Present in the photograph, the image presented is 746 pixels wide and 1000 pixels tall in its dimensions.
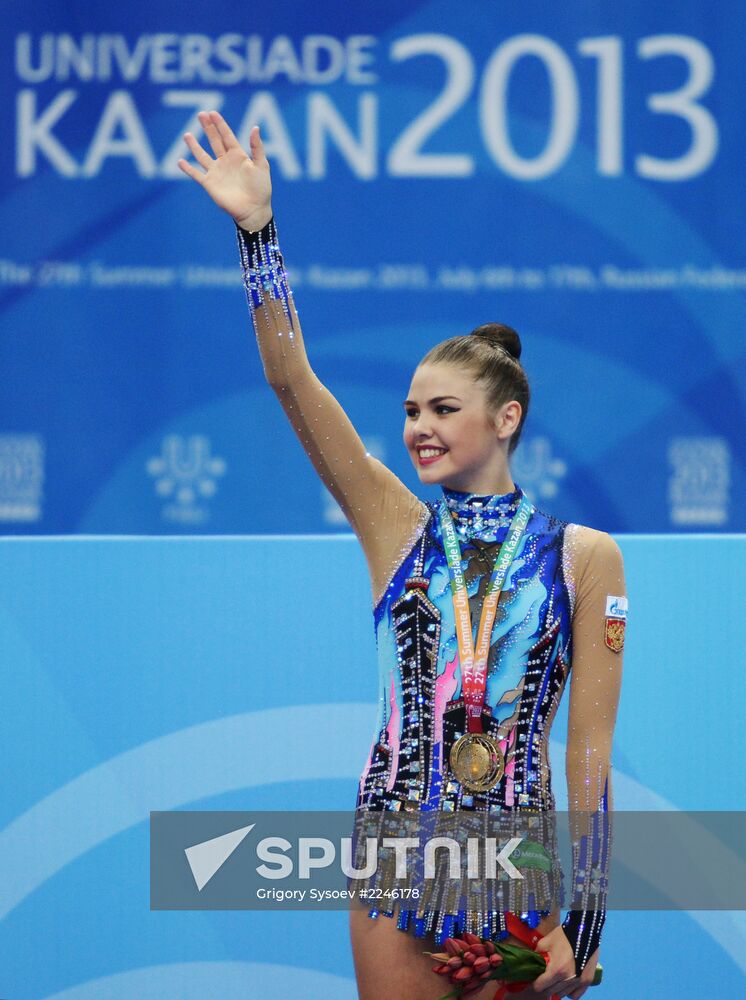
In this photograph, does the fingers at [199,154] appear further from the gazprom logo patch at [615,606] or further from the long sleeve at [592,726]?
the gazprom logo patch at [615,606]

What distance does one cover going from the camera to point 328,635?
3.24 metres

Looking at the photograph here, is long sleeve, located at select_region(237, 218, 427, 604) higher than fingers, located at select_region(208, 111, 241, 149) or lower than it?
lower

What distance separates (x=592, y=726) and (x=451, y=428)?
0.55 m

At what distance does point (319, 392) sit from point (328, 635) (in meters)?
1.20

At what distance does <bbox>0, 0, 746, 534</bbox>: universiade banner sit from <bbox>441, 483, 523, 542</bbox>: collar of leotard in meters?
1.33

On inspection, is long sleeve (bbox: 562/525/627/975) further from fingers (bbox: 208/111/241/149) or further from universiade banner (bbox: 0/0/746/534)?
universiade banner (bbox: 0/0/746/534)

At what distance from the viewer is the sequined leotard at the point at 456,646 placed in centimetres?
207

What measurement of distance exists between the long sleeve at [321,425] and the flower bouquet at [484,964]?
580 mm

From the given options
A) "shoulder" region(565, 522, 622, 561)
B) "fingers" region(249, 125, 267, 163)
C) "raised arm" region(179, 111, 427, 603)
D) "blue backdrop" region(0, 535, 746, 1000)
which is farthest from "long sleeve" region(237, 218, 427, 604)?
"blue backdrop" region(0, 535, 746, 1000)

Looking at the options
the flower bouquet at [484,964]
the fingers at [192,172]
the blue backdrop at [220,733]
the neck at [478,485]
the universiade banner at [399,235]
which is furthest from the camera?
the universiade banner at [399,235]

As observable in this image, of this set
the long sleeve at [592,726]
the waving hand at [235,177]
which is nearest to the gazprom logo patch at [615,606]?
the long sleeve at [592,726]

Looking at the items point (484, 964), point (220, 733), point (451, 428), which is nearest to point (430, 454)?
point (451, 428)

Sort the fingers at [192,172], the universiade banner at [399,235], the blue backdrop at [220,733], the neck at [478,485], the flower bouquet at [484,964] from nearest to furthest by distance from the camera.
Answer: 1. the flower bouquet at [484,964]
2. the fingers at [192,172]
3. the neck at [478,485]
4. the blue backdrop at [220,733]
5. the universiade banner at [399,235]

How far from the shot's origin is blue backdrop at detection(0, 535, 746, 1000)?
10.4 feet
